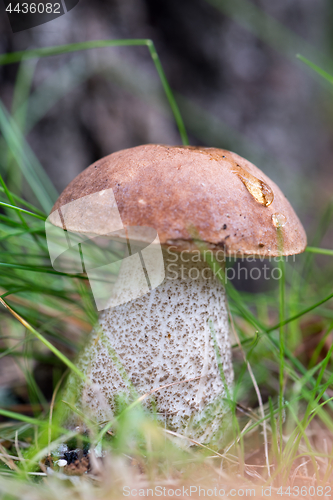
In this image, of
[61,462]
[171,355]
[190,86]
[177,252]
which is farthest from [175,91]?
[61,462]

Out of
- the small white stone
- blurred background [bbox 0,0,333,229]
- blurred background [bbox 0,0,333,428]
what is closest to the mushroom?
the small white stone

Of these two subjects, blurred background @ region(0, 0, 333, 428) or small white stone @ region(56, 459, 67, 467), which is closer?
small white stone @ region(56, 459, 67, 467)

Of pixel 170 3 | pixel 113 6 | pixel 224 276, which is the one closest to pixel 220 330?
pixel 224 276

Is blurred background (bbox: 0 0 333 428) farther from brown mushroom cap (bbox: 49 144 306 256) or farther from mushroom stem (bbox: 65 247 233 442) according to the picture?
brown mushroom cap (bbox: 49 144 306 256)

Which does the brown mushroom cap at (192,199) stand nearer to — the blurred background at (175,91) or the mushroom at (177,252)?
the mushroom at (177,252)

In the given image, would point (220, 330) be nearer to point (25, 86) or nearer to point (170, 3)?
point (25, 86)

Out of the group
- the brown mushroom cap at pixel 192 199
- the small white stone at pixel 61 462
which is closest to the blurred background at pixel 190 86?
the brown mushroom cap at pixel 192 199

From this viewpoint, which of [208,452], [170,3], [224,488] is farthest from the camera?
[170,3]
